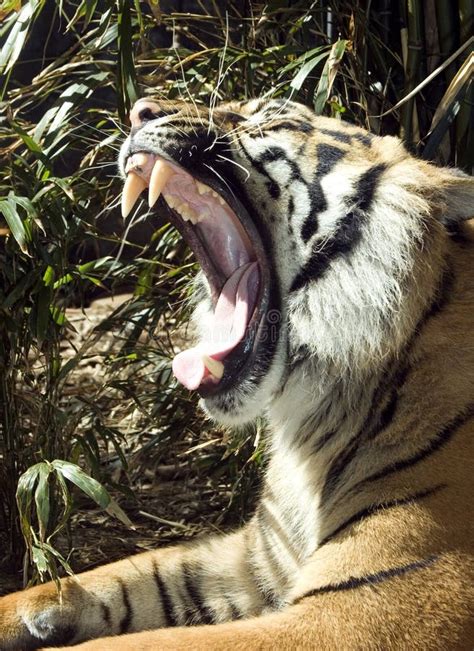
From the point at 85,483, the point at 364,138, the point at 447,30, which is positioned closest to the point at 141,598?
the point at 85,483

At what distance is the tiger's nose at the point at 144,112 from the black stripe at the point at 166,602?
1.03 metres

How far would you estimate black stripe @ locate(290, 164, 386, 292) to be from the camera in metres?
2.13

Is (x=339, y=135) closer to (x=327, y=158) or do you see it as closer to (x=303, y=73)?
(x=327, y=158)

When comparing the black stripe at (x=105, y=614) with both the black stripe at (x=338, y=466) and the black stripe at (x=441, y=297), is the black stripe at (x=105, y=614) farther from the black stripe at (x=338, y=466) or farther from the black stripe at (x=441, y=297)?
the black stripe at (x=441, y=297)

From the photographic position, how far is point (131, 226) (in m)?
3.02

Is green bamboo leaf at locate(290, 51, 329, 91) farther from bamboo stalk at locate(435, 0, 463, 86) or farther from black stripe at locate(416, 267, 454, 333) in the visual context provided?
black stripe at locate(416, 267, 454, 333)

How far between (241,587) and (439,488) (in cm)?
68

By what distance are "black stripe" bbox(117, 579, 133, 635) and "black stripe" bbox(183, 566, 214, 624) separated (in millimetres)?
139

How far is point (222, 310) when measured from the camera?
2361 mm

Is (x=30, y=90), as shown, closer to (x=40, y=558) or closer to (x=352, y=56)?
(x=352, y=56)

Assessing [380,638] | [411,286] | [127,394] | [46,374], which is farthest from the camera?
[127,394]

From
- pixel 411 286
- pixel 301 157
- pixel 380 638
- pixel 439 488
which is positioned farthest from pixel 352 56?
pixel 380 638

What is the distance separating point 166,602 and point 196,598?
0.23ft

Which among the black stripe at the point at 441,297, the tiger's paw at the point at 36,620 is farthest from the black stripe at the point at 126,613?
the black stripe at the point at 441,297
